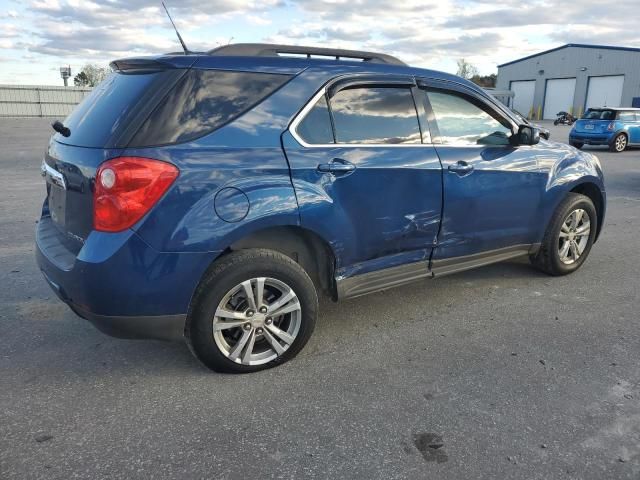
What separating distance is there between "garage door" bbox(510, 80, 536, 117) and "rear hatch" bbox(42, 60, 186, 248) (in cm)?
5537

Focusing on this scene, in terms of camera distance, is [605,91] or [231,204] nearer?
[231,204]

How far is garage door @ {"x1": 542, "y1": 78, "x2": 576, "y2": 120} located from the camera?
4922 cm

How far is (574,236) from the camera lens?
4832 millimetres

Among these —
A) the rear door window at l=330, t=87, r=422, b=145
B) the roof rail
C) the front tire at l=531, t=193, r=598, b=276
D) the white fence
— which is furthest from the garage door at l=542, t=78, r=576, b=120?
the rear door window at l=330, t=87, r=422, b=145

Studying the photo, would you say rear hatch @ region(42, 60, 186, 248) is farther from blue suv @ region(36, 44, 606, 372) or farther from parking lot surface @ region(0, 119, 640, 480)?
parking lot surface @ region(0, 119, 640, 480)

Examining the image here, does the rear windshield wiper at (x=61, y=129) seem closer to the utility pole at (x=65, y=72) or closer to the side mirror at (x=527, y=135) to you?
the side mirror at (x=527, y=135)

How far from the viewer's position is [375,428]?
2.63 meters

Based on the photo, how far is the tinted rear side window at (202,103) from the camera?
2.77m

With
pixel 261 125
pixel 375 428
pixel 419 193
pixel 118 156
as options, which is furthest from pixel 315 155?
pixel 375 428

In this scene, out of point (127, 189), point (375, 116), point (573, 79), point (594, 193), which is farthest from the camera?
point (573, 79)

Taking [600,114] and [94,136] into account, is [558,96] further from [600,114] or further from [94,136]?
[94,136]

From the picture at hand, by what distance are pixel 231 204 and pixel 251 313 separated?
649 millimetres

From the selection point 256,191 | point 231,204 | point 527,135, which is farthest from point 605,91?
point 231,204

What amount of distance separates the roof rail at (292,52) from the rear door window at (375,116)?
0.29m
